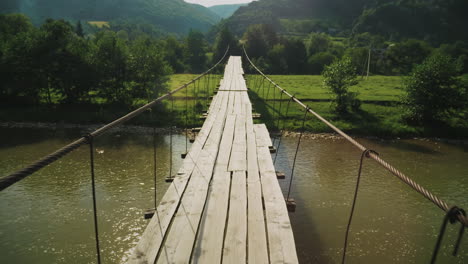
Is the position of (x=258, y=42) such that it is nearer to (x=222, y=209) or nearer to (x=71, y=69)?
(x=71, y=69)

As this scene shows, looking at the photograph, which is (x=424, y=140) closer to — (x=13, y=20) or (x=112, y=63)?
(x=112, y=63)

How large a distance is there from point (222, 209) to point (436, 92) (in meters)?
22.5

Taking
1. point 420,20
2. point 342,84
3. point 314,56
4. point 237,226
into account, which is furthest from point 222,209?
point 420,20

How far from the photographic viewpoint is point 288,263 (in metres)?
2.24

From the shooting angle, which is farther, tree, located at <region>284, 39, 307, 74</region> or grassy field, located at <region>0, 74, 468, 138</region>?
tree, located at <region>284, 39, 307, 74</region>

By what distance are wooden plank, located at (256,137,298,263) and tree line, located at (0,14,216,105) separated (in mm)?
20727

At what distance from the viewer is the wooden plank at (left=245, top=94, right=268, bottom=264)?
2.38 metres

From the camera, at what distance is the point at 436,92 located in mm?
20047

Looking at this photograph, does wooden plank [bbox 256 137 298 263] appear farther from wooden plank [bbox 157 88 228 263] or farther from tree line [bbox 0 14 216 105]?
tree line [bbox 0 14 216 105]

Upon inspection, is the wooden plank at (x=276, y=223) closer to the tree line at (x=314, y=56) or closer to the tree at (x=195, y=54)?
the tree line at (x=314, y=56)

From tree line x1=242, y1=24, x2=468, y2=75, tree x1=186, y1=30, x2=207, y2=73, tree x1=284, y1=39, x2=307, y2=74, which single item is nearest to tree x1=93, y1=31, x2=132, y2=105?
tree line x1=242, y1=24, x2=468, y2=75

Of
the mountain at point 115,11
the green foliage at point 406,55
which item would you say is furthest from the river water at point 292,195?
the mountain at point 115,11

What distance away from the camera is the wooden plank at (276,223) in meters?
2.34

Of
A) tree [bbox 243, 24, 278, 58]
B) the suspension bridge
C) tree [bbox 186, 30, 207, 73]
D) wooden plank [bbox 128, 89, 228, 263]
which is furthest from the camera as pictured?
tree [bbox 186, 30, 207, 73]
